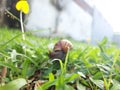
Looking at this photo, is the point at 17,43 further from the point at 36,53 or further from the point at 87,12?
the point at 87,12

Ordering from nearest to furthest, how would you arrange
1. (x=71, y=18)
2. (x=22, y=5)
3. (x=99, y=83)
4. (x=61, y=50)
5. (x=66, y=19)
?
(x=99, y=83)
(x=61, y=50)
(x=22, y=5)
(x=66, y=19)
(x=71, y=18)

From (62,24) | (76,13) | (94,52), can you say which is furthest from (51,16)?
(94,52)

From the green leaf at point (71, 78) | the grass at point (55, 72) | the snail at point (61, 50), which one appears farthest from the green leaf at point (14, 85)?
the snail at point (61, 50)

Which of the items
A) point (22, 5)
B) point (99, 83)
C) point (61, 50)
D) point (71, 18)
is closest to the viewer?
point (99, 83)

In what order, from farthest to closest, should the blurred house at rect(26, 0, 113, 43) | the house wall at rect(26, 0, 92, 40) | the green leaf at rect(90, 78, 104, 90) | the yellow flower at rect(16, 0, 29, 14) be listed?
the blurred house at rect(26, 0, 113, 43) < the house wall at rect(26, 0, 92, 40) < the yellow flower at rect(16, 0, 29, 14) < the green leaf at rect(90, 78, 104, 90)

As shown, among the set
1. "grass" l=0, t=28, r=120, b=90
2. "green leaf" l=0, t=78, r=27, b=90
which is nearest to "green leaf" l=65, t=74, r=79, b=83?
"grass" l=0, t=28, r=120, b=90

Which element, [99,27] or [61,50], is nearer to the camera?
[61,50]

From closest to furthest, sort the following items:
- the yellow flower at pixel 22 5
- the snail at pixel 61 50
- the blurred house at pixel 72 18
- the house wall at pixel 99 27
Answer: the snail at pixel 61 50 < the yellow flower at pixel 22 5 < the blurred house at pixel 72 18 < the house wall at pixel 99 27

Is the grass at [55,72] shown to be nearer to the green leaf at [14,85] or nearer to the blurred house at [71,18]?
the green leaf at [14,85]

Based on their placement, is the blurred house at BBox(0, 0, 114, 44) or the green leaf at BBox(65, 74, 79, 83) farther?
the blurred house at BBox(0, 0, 114, 44)

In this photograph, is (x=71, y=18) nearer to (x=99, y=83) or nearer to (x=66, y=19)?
(x=66, y=19)

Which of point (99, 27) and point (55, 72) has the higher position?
point (55, 72)

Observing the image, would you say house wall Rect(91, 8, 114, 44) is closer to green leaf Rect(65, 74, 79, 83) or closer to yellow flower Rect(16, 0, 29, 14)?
yellow flower Rect(16, 0, 29, 14)

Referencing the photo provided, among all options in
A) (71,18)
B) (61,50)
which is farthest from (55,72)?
(71,18)
